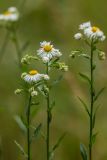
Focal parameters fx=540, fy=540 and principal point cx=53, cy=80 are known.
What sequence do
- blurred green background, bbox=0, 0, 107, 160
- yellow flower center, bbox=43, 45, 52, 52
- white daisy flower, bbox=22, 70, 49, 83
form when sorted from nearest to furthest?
white daisy flower, bbox=22, 70, 49, 83
yellow flower center, bbox=43, 45, 52, 52
blurred green background, bbox=0, 0, 107, 160

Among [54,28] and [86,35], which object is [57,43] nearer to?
[54,28]

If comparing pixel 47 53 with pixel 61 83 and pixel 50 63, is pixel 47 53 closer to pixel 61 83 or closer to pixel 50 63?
pixel 50 63

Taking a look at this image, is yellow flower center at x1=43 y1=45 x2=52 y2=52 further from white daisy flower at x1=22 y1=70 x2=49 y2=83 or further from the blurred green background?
the blurred green background

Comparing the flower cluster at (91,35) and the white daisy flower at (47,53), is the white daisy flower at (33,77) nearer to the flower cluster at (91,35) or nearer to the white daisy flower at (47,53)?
the white daisy flower at (47,53)

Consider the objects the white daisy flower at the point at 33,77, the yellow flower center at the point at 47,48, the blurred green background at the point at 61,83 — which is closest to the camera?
the white daisy flower at the point at 33,77

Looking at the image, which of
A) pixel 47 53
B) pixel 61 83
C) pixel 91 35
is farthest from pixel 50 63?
pixel 61 83

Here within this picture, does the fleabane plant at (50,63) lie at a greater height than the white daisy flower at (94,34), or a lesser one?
lesser

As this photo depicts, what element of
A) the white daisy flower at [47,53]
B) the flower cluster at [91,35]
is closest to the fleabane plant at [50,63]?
the white daisy flower at [47,53]

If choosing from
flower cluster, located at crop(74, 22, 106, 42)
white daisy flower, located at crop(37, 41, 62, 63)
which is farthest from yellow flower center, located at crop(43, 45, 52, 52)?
flower cluster, located at crop(74, 22, 106, 42)

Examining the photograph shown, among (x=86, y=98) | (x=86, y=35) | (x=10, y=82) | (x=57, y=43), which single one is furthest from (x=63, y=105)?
(x=86, y=35)
